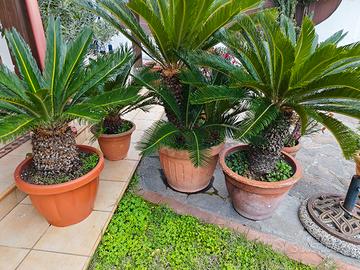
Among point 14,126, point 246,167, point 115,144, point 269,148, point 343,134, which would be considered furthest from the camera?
point 115,144

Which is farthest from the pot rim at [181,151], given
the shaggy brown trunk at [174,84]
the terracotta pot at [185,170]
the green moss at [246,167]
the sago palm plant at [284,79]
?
the sago palm plant at [284,79]

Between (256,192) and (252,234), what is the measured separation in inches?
14.6

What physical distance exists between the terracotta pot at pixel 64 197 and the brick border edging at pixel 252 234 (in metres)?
0.63

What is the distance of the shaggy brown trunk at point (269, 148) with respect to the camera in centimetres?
195

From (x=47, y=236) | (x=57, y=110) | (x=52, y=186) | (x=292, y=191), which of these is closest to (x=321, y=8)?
(x=292, y=191)

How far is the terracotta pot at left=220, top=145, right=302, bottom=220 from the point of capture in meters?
2.00

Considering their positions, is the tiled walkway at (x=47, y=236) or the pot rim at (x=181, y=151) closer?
the tiled walkway at (x=47, y=236)

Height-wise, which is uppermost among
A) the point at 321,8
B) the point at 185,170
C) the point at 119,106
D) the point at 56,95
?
the point at 321,8

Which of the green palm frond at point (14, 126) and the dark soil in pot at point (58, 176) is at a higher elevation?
the green palm frond at point (14, 126)

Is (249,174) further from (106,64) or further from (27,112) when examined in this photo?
(27,112)

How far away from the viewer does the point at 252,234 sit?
212cm

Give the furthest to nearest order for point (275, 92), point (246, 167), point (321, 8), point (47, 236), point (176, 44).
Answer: point (321, 8), point (246, 167), point (176, 44), point (47, 236), point (275, 92)

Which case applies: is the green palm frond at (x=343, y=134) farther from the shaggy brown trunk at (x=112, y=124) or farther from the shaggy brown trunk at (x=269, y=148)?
the shaggy brown trunk at (x=112, y=124)

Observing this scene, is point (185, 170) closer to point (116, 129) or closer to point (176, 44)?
point (116, 129)
